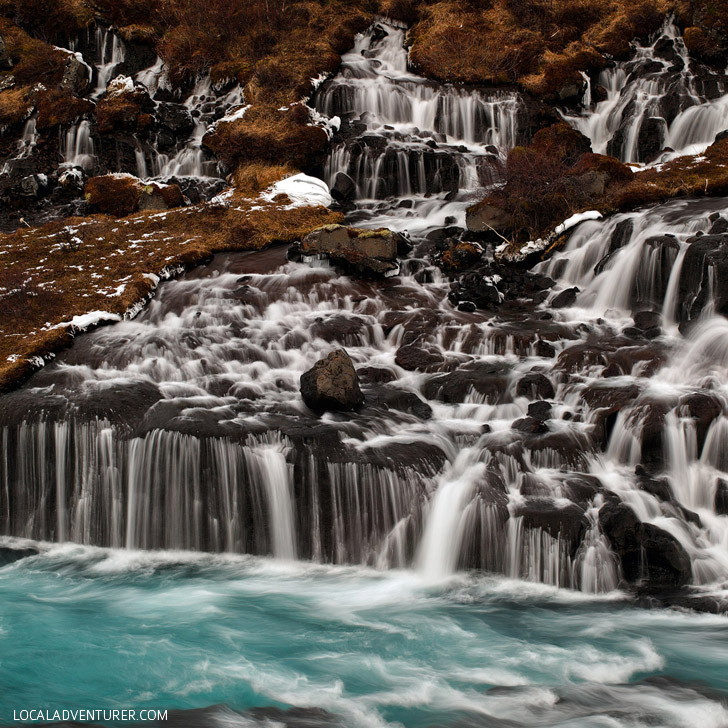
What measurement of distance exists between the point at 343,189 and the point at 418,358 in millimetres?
11240

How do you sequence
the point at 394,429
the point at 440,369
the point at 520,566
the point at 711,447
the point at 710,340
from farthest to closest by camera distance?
the point at 440,369, the point at 710,340, the point at 394,429, the point at 711,447, the point at 520,566

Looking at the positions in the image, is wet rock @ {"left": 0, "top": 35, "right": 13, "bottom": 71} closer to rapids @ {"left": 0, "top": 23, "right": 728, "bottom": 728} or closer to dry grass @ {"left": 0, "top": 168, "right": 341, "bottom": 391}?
dry grass @ {"left": 0, "top": 168, "right": 341, "bottom": 391}

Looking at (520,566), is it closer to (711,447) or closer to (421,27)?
(711,447)

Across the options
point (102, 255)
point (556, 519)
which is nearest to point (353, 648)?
point (556, 519)

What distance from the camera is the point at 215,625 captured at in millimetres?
8086

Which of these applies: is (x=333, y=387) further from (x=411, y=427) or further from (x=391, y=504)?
(x=391, y=504)

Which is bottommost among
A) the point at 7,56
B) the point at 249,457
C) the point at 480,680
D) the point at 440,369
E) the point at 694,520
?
the point at 480,680

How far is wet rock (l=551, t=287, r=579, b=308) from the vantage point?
48.6 ft

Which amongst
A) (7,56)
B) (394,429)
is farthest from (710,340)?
(7,56)

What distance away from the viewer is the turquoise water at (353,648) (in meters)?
6.46

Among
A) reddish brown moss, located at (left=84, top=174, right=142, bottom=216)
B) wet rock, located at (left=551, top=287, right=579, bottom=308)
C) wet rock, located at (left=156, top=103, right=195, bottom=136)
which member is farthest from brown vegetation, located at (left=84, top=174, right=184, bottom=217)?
wet rock, located at (left=551, top=287, right=579, bottom=308)

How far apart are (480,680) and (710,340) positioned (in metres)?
7.90

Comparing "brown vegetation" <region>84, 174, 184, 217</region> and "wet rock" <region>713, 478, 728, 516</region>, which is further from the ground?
"brown vegetation" <region>84, 174, 184, 217</region>

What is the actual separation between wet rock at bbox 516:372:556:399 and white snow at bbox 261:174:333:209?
11237 millimetres
